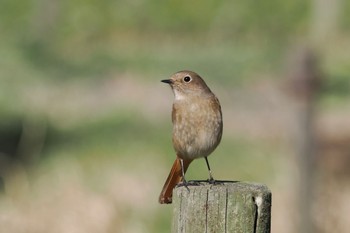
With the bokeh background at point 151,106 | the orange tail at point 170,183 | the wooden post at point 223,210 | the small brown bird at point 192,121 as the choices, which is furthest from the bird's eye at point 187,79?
the bokeh background at point 151,106

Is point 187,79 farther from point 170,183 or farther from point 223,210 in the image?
point 223,210

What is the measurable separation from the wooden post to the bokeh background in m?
4.04

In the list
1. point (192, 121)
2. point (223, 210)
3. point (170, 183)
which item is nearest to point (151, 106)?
point (192, 121)

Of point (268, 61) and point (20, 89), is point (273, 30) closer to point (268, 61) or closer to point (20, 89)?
point (268, 61)

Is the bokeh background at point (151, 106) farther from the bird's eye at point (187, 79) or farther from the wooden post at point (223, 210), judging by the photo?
the wooden post at point (223, 210)

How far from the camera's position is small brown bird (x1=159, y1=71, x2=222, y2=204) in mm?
6504

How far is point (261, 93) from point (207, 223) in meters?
12.2

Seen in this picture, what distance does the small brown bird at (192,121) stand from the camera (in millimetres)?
6504

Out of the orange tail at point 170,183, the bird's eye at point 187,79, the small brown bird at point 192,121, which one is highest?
the bird's eye at point 187,79

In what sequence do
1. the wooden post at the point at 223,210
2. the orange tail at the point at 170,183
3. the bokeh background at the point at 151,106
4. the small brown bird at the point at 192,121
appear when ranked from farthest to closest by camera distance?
the bokeh background at the point at 151,106 → the small brown bird at the point at 192,121 → the orange tail at the point at 170,183 → the wooden post at the point at 223,210

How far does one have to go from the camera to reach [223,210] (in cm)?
506

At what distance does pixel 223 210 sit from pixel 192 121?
158 centimetres

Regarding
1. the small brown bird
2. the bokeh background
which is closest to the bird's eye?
the small brown bird

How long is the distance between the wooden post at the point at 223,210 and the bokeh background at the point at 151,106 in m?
4.04
